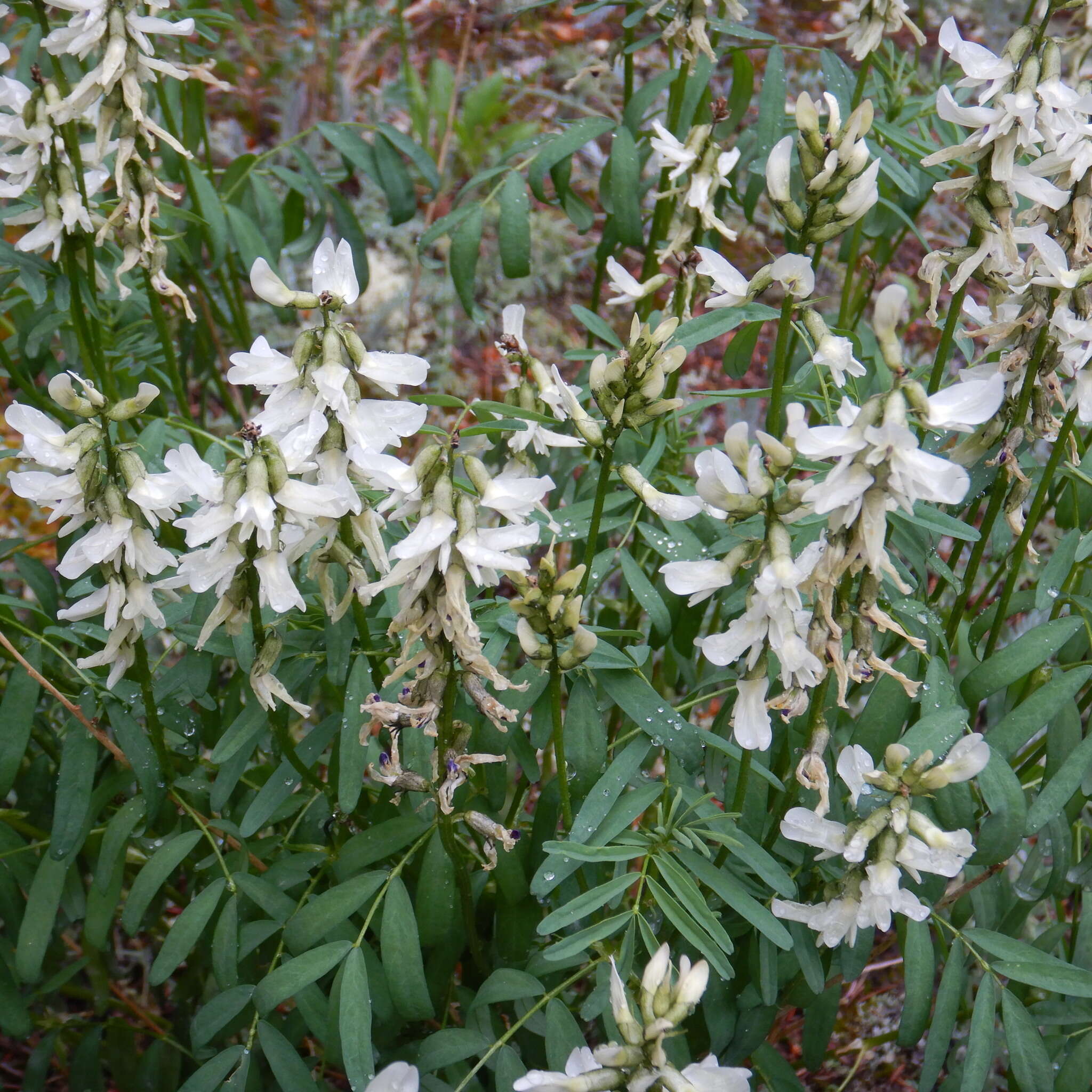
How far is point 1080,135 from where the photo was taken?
1.47 meters

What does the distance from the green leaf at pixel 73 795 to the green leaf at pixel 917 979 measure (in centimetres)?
127

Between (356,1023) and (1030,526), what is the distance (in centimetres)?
120

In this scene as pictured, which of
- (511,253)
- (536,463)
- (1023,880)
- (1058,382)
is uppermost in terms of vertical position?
(1058,382)

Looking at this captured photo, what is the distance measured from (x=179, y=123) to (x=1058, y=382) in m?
2.19

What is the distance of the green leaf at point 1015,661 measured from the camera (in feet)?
5.32

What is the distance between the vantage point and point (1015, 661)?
163 centimetres

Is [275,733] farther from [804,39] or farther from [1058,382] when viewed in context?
[804,39]

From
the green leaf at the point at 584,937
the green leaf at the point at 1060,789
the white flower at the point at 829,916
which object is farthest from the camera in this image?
the green leaf at the point at 1060,789

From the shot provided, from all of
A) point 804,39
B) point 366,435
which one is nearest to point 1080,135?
point 366,435

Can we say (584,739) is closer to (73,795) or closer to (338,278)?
(338,278)

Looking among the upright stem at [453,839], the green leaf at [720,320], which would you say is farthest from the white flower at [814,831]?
the green leaf at [720,320]

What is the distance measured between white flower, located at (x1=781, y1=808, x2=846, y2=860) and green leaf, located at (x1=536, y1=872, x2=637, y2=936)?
0.70 ft

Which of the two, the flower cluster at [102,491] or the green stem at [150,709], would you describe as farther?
the green stem at [150,709]

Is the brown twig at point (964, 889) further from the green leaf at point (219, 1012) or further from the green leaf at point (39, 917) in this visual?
the green leaf at point (39, 917)
